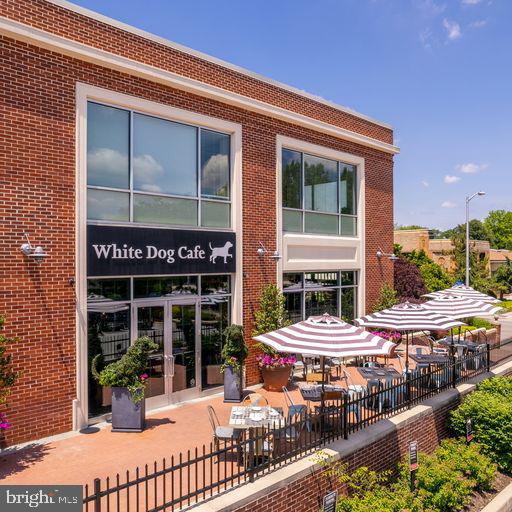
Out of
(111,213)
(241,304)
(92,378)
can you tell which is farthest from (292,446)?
(111,213)

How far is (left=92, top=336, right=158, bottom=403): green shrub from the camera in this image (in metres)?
9.05

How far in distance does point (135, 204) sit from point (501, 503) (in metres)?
9.87

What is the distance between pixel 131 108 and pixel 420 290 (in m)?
17.9

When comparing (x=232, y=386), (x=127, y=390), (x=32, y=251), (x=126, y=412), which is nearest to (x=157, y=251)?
(x=32, y=251)

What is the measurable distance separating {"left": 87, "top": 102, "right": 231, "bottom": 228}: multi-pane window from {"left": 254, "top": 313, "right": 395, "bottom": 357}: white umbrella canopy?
421cm

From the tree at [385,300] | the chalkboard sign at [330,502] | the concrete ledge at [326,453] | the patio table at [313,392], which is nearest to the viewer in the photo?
the concrete ledge at [326,453]

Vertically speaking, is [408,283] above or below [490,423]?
above

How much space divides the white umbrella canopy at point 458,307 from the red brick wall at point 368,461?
2981 millimetres

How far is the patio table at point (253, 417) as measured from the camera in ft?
25.7

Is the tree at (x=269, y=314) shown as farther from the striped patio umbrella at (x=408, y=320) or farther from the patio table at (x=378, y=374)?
the patio table at (x=378, y=374)

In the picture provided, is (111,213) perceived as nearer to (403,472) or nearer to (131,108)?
(131,108)

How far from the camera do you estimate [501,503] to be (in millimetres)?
9195

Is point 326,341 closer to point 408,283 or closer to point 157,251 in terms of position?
point 157,251

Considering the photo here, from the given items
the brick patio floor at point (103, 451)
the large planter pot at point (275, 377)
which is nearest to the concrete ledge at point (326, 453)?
the brick patio floor at point (103, 451)
